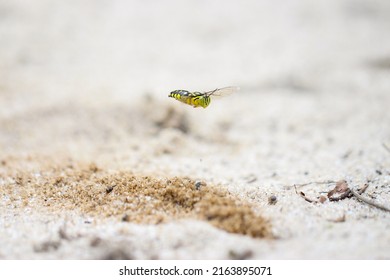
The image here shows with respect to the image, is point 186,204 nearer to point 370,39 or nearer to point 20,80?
point 20,80

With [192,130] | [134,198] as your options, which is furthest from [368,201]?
[192,130]

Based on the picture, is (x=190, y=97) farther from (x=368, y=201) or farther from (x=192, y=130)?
(x=192, y=130)

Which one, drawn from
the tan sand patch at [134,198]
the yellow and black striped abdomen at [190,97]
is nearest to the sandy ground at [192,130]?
the tan sand patch at [134,198]

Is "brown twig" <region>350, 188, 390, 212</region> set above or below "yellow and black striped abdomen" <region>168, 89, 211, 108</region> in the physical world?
below

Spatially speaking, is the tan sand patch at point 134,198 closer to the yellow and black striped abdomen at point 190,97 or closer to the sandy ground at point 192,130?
the sandy ground at point 192,130

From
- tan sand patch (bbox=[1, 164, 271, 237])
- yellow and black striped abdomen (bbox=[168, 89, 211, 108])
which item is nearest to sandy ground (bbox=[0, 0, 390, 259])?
tan sand patch (bbox=[1, 164, 271, 237])

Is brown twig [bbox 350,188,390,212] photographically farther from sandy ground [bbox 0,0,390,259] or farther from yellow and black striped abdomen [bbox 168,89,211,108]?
yellow and black striped abdomen [bbox 168,89,211,108]

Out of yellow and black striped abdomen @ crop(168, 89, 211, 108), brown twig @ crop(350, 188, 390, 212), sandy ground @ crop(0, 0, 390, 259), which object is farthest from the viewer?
yellow and black striped abdomen @ crop(168, 89, 211, 108)

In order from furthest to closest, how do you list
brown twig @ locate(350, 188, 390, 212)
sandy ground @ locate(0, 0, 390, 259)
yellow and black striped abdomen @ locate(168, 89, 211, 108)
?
1. yellow and black striped abdomen @ locate(168, 89, 211, 108)
2. brown twig @ locate(350, 188, 390, 212)
3. sandy ground @ locate(0, 0, 390, 259)
